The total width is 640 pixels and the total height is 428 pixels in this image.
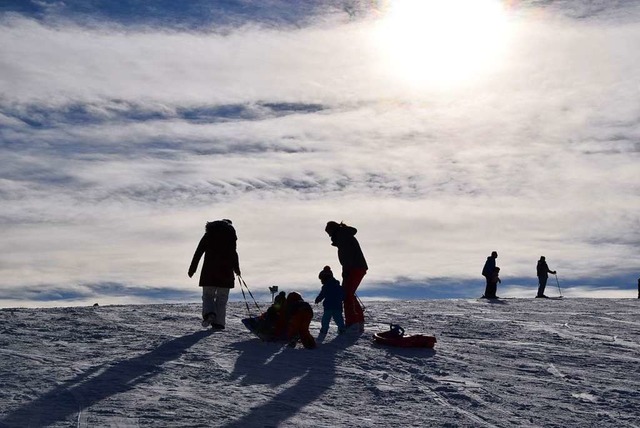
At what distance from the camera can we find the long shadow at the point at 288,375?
9.66 meters

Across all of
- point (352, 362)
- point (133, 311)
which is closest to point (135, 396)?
point (352, 362)

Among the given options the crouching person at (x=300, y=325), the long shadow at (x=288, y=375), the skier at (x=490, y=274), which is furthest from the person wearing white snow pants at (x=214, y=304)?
the skier at (x=490, y=274)

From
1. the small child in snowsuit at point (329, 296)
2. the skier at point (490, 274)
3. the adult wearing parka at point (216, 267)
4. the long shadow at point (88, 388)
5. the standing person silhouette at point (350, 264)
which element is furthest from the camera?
the skier at point (490, 274)

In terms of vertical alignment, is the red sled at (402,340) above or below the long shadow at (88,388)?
above

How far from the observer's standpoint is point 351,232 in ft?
53.3

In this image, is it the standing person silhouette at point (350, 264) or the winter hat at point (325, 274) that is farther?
the standing person silhouette at point (350, 264)

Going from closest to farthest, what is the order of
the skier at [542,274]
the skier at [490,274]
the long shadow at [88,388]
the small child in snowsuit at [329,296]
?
the long shadow at [88,388] < the small child in snowsuit at [329,296] < the skier at [490,274] < the skier at [542,274]

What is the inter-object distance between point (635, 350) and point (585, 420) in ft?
18.7

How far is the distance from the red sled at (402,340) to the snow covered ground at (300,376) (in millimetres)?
168

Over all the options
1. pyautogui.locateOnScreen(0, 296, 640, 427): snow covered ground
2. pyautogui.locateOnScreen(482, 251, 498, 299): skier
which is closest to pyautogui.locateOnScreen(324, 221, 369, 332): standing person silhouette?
pyautogui.locateOnScreen(0, 296, 640, 427): snow covered ground

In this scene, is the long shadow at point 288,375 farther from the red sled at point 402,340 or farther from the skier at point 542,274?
the skier at point 542,274

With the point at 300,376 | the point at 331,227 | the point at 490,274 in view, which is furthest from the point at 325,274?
the point at 490,274

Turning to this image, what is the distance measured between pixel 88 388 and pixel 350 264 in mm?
6778

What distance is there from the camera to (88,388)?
10.4m
